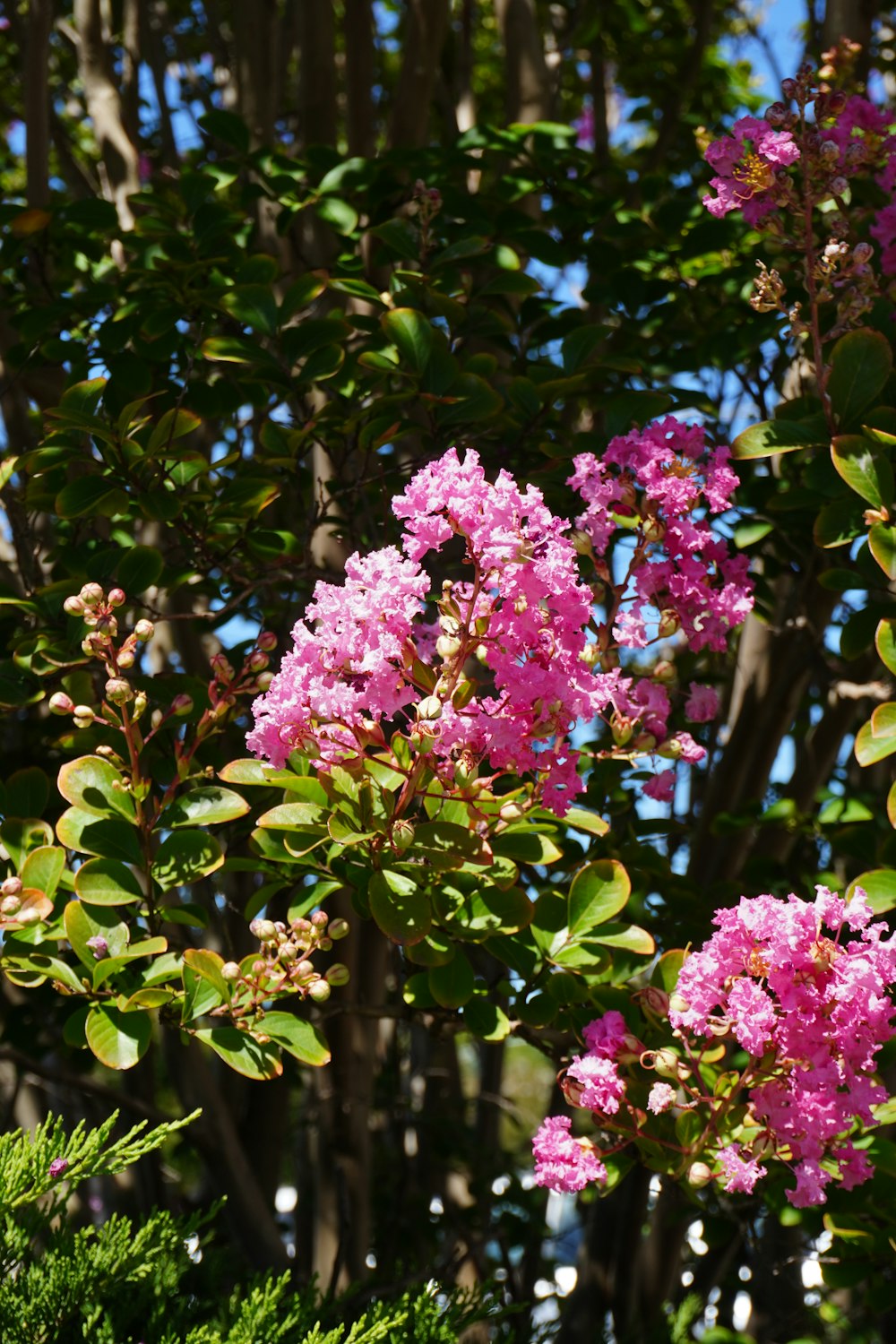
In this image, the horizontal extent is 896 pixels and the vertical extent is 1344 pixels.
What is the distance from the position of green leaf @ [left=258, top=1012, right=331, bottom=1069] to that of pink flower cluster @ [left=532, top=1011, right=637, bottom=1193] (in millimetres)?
278

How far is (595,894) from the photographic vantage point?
1.58 meters

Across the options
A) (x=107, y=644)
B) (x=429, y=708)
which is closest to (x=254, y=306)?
(x=107, y=644)

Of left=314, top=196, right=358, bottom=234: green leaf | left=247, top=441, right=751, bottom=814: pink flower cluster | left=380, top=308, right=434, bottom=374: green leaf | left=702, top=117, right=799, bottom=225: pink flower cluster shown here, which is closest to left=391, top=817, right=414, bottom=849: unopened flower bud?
left=247, top=441, right=751, bottom=814: pink flower cluster

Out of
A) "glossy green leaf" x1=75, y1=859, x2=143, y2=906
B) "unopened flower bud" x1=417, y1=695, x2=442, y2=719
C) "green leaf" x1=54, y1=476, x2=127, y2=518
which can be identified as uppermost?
"green leaf" x1=54, y1=476, x2=127, y2=518

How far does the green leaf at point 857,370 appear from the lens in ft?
5.23

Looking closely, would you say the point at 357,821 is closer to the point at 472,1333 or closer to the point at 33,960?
the point at 33,960

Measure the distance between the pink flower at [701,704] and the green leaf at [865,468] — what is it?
0.35 meters

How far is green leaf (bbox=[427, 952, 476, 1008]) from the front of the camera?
5.02 feet

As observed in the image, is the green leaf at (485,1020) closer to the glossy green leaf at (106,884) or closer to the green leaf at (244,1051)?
the green leaf at (244,1051)

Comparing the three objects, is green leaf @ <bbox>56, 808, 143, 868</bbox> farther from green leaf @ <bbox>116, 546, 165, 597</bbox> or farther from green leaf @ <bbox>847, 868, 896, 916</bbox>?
green leaf @ <bbox>847, 868, 896, 916</bbox>

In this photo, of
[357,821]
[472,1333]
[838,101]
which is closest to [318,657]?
[357,821]

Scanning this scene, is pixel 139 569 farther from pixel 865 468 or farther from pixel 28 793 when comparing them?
pixel 865 468

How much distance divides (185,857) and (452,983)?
0.35 m

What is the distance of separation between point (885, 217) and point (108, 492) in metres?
1.23
